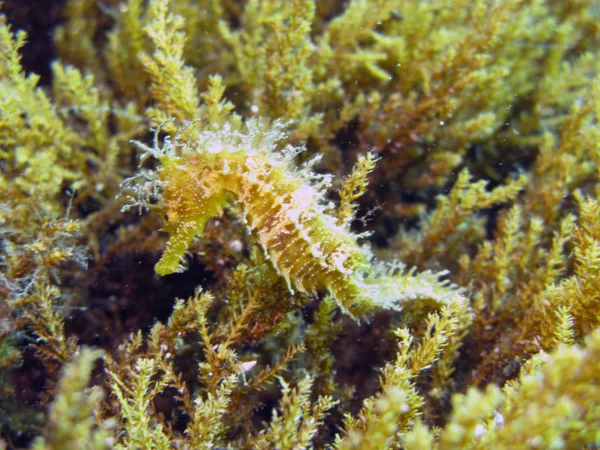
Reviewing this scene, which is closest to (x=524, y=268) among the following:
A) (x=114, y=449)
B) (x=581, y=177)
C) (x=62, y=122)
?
(x=581, y=177)

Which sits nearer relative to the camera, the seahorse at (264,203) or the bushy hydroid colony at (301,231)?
the bushy hydroid colony at (301,231)

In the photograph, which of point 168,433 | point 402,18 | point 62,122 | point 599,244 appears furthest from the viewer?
point 402,18

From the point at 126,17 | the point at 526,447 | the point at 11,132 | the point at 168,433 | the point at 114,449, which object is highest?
the point at 126,17

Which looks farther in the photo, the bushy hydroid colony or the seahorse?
the seahorse

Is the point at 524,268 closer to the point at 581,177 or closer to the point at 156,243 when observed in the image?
the point at 581,177
